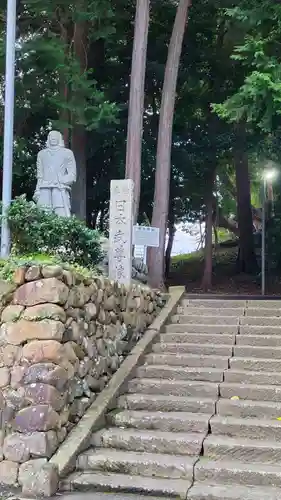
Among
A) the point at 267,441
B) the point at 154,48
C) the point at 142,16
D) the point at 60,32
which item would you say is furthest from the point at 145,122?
the point at 267,441

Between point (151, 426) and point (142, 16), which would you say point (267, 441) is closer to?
point (151, 426)

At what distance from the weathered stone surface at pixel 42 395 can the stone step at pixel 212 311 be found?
3513 millimetres

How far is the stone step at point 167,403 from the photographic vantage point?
208 inches

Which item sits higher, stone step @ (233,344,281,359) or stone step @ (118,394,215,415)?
stone step @ (233,344,281,359)

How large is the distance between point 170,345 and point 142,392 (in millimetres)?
1069

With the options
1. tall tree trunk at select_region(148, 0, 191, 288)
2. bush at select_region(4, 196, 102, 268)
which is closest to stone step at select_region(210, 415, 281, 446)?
bush at select_region(4, 196, 102, 268)

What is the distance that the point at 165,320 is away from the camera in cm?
742

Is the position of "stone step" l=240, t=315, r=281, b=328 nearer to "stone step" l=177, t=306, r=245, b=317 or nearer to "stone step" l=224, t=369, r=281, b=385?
"stone step" l=177, t=306, r=245, b=317

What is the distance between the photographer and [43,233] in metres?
6.20

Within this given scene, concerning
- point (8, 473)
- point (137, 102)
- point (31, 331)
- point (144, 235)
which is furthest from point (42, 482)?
point (137, 102)

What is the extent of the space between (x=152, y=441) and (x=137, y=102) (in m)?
7.73

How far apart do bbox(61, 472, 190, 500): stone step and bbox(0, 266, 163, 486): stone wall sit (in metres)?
0.32

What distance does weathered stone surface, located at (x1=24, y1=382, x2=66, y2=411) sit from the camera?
14.7ft

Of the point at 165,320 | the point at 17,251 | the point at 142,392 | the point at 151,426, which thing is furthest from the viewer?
the point at 165,320
